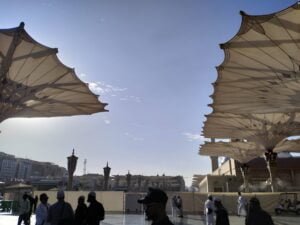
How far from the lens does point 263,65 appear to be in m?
13.7

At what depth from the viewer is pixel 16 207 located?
2300cm

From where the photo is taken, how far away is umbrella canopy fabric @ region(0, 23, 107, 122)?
12.8 m

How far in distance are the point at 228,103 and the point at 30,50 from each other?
38.5ft

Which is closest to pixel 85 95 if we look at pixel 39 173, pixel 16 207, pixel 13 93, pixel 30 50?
pixel 13 93

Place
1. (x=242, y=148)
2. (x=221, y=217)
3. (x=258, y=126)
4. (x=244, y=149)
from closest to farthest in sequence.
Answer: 1. (x=221, y=217)
2. (x=258, y=126)
3. (x=242, y=148)
4. (x=244, y=149)

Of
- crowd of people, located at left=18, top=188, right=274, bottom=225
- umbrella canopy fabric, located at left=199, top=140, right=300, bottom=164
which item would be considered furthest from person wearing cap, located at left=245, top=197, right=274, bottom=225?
umbrella canopy fabric, located at left=199, top=140, right=300, bottom=164

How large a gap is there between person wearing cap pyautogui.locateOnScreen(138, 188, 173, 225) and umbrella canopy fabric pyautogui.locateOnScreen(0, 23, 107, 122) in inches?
446

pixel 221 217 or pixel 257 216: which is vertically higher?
pixel 257 216

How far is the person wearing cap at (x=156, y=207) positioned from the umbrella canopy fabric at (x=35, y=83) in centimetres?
1134

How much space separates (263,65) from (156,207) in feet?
41.5

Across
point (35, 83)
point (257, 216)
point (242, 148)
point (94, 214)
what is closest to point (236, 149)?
point (242, 148)

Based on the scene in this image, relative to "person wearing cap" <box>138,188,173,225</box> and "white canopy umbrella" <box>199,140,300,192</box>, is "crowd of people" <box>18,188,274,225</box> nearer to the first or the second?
"person wearing cap" <box>138,188,173,225</box>

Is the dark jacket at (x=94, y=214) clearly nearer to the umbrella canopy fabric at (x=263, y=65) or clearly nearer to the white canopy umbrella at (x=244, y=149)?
the umbrella canopy fabric at (x=263, y=65)

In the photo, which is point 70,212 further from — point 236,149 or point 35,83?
point 236,149
